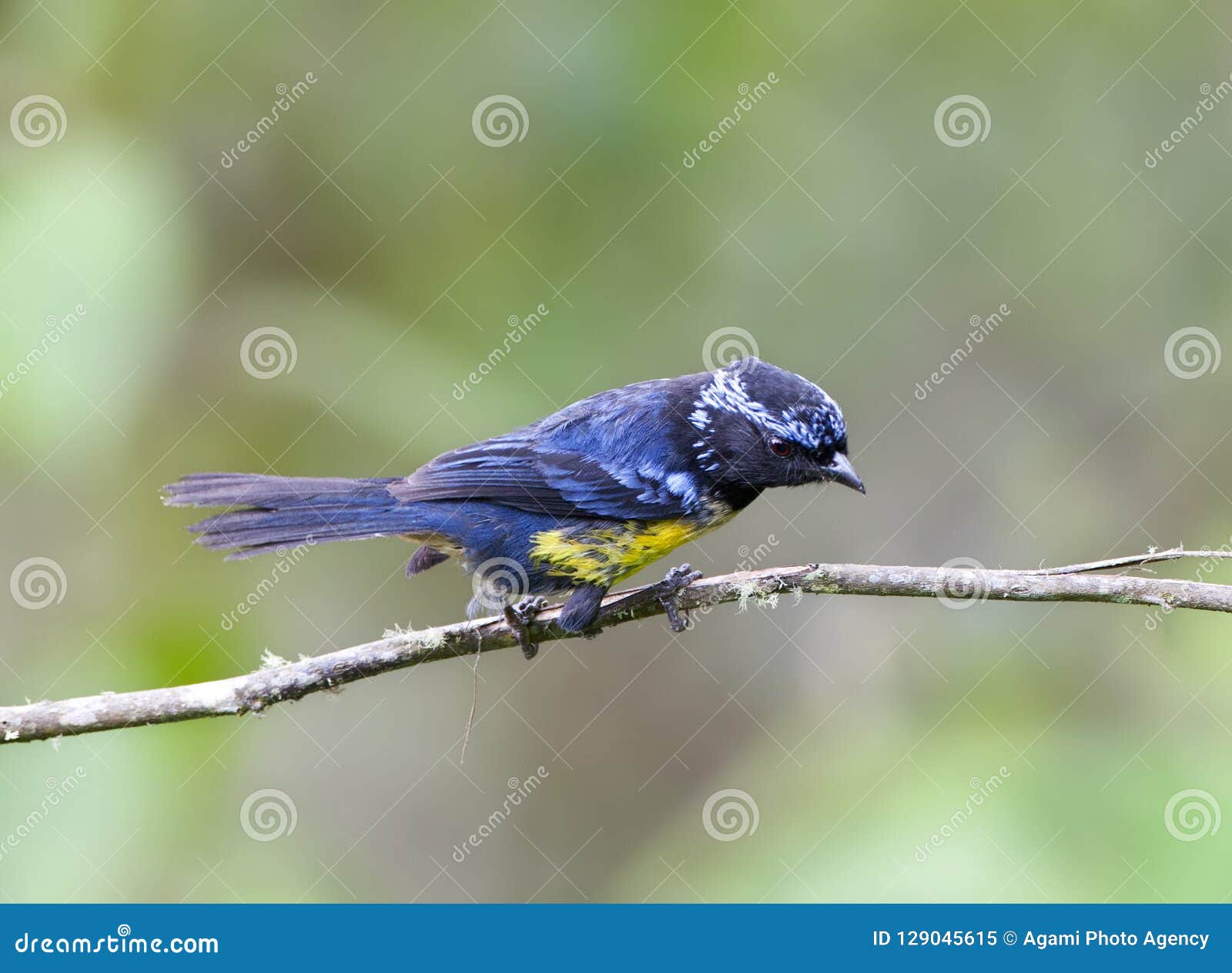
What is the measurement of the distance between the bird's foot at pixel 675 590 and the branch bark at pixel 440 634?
0.94ft

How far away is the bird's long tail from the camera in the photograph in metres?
4.41

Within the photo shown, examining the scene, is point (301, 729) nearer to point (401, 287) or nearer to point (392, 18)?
point (401, 287)

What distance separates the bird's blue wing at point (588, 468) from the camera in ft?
15.2

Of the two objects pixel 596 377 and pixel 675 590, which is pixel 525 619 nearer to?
pixel 675 590

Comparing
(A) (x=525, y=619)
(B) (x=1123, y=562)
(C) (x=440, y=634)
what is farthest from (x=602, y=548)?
(B) (x=1123, y=562)

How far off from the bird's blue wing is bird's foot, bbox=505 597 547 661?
1.72ft

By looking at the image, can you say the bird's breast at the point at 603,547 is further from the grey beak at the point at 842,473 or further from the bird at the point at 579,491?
the grey beak at the point at 842,473

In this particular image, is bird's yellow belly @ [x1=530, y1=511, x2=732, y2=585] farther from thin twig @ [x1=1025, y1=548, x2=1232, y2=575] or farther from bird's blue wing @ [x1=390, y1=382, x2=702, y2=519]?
thin twig @ [x1=1025, y1=548, x2=1232, y2=575]

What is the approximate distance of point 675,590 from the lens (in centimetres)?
411

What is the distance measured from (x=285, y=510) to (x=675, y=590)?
5.12 ft

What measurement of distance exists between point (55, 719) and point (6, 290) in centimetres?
135

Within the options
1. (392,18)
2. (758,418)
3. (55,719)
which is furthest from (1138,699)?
(392,18)

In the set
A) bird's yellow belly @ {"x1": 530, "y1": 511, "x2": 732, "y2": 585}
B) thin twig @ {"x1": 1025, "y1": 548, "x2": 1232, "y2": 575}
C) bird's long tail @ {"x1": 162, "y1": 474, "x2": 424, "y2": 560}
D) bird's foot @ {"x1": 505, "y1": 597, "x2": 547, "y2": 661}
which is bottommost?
bird's long tail @ {"x1": 162, "y1": 474, "x2": 424, "y2": 560}

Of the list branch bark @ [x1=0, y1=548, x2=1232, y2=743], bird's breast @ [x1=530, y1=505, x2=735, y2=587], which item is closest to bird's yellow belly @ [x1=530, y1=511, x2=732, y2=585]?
bird's breast @ [x1=530, y1=505, x2=735, y2=587]
